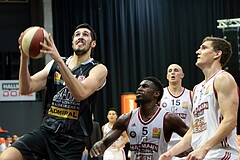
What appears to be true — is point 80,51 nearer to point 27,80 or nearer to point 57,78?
point 57,78

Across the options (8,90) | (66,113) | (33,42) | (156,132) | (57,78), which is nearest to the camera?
(33,42)

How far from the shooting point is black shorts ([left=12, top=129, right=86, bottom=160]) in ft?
14.9

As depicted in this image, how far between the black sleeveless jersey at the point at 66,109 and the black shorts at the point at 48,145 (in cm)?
6

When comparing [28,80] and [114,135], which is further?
[114,135]

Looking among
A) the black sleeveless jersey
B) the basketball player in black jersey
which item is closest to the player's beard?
the basketball player in black jersey

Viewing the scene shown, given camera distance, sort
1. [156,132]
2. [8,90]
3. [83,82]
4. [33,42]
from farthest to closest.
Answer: [8,90] < [156,132] < [83,82] < [33,42]

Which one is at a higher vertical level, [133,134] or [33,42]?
[33,42]

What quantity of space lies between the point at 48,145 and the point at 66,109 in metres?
0.36

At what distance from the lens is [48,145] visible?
462 centimetres

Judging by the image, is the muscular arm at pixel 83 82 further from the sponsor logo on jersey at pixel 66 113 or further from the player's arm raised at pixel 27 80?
the player's arm raised at pixel 27 80

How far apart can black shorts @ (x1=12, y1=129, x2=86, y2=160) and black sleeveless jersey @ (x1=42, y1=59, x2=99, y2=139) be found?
6cm

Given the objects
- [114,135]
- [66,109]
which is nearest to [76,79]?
[66,109]

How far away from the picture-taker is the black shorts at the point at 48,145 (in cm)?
454

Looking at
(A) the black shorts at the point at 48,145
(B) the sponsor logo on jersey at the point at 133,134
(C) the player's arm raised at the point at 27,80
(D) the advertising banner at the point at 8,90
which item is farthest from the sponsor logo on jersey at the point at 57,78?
(D) the advertising banner at the point at 8,90
